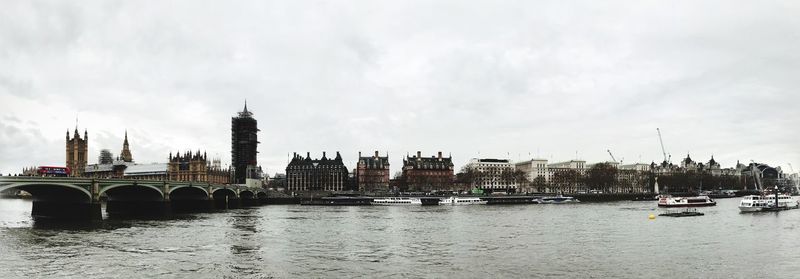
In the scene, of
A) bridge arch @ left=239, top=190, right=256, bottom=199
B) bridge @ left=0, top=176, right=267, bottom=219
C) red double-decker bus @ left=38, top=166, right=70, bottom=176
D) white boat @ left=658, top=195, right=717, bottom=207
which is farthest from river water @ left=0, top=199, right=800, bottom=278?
bridge arch @ left=239, top=190, right=256, bottom=199

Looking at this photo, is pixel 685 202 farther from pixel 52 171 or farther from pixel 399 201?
pixel 52 171

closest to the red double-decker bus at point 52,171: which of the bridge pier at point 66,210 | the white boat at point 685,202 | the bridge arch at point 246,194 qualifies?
the bridge pier at point 66,210

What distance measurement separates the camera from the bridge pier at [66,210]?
69625mm

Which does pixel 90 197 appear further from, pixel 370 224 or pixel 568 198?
pixel 568 198

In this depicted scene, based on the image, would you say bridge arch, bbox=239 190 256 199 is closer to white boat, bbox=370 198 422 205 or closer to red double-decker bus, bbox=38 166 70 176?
white boat, bbox=370 198 422 205

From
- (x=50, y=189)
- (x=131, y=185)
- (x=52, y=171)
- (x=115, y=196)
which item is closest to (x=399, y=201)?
(x=115, y=196)

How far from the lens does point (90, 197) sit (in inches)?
2714

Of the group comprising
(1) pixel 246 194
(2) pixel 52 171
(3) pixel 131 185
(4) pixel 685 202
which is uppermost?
(2) pixel 52 171

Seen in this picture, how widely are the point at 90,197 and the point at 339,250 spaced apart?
40290 mm

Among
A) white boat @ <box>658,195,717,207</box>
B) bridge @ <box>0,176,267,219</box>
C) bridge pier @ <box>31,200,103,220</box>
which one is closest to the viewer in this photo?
bridge @ <box>0,176,267,219</box>

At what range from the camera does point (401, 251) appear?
4266 centimetres

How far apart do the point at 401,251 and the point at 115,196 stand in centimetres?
6506

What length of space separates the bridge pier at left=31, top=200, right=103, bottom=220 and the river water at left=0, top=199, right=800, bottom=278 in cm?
592

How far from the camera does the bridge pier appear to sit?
228 ft
